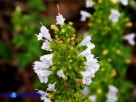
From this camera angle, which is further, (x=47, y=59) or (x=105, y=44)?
(x=105, y=44)

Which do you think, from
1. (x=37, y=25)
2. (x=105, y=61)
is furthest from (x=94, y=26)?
(x=37, y=25)

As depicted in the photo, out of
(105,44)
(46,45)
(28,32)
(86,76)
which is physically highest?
(28,32)

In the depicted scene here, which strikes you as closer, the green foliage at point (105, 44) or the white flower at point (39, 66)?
the white flower at point (39, 66)

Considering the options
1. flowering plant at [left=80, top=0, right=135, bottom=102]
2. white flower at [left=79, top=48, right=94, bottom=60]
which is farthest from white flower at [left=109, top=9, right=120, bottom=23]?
white flower at [left=79, top=48, right=94, bottom=60]

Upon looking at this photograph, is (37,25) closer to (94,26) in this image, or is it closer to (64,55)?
(94,26)

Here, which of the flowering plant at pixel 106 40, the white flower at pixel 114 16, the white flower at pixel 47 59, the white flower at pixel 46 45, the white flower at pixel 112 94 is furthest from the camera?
the white flower at pixel 112 94

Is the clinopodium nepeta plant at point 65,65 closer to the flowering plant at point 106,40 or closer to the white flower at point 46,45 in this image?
the white flower at point 46,45

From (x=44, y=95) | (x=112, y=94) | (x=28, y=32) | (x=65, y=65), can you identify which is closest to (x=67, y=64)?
(x=65, y=65)

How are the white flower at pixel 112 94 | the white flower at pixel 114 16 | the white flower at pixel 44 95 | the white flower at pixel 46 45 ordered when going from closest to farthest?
1. the white flower at pixel 46 45
2. the white flower at pixel 44 95
3. the white flower at pixel 114 16
4. the white flower at pixel 112 94

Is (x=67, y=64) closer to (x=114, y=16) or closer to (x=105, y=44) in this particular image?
(x=114, y=16)

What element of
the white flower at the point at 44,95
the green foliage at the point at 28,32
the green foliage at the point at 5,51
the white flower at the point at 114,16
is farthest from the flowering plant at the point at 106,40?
the green foliage at the point at 5,51
